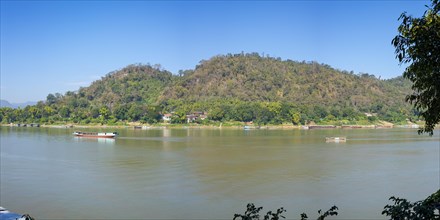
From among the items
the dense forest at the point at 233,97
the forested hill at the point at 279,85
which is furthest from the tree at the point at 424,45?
the forested hill at the point at 279,85

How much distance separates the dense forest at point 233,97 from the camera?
66312 millimetres

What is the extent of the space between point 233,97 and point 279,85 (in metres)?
13.4

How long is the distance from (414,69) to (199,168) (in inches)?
561

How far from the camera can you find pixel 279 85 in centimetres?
9244

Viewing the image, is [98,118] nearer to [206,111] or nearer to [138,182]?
[206,111]

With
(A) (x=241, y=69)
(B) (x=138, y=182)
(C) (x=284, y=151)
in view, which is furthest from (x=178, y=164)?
(A) (x=241, y=69)

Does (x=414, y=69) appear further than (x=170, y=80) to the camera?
No

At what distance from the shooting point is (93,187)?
14227mm

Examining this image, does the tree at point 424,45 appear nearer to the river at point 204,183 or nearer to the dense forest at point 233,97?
the river at point 204,183

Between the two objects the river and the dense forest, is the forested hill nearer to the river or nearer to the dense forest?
the dense forest

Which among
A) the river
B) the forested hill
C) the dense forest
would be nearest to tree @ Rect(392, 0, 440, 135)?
the river

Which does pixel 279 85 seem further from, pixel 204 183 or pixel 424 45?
pixel 424 45

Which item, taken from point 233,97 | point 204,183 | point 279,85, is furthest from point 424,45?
point 279,85

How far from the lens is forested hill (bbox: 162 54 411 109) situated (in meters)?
85.3
